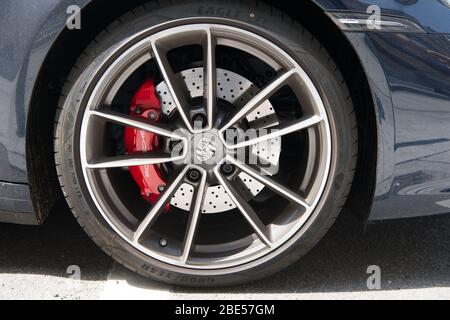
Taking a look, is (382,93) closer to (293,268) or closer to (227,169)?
(227,169)

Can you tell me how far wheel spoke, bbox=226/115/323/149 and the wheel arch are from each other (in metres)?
0.20

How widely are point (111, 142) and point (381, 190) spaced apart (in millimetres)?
1060

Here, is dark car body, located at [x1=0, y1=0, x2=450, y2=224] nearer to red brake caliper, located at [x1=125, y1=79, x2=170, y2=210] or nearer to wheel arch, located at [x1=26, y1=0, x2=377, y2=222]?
wheel arch, located at [x1=26, y1=0, x2=377, y2=222]

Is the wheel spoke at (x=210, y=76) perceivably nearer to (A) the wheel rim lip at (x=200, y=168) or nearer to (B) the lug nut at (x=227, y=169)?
(A) the wheel rim lip at (x=200, y=168)

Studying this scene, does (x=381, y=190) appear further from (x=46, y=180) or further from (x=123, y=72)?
→ (x=46, y=180)

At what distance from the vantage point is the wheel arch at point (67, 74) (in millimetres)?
2160

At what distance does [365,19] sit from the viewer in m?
2.06

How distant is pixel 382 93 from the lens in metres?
Answer: 2.09

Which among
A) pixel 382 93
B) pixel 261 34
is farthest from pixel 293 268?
pixel 261 34

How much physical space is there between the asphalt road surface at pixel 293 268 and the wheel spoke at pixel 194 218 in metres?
0.20

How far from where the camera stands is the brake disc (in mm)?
2404

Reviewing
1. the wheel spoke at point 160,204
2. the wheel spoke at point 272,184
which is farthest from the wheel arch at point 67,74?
the wheel spoke at point 160,204

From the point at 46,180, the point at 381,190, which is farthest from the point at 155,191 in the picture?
the point at 381,190

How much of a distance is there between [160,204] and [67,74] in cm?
60
